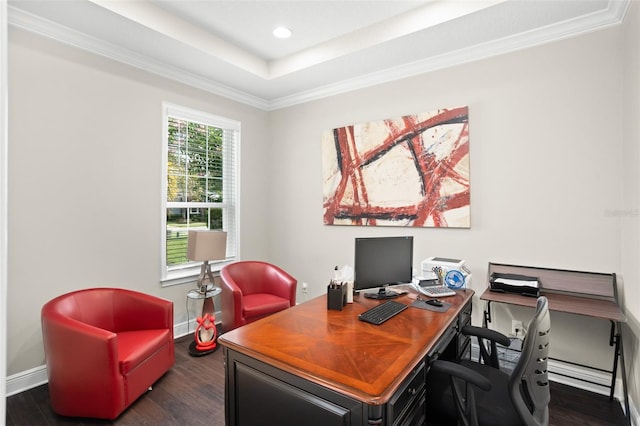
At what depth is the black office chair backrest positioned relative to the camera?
50.6 inches

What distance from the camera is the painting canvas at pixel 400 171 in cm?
302

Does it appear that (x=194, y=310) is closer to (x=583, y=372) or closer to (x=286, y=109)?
(x=286, y=109)

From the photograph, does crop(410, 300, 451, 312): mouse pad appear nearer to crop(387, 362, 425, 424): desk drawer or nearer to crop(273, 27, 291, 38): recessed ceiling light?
crop(387, 362, 425, 424): desk drawer

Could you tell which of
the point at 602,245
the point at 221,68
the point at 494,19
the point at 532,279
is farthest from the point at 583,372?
the point at 221,68

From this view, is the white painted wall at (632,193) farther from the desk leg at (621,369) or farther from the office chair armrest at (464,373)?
the office chair armrest at (464,373)

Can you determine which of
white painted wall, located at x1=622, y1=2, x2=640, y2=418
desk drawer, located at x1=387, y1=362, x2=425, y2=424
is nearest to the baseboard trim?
white painted wall, located at x1=622, y1=2, x2=640, y2=418

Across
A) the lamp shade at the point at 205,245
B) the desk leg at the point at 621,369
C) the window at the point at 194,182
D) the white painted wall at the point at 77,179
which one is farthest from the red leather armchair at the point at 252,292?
the desk leg at the point at 621,369

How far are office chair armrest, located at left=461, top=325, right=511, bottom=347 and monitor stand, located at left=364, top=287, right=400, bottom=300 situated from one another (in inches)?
19.3

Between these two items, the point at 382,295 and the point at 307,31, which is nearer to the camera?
the point at 382,295

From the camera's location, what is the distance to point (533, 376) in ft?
4.44

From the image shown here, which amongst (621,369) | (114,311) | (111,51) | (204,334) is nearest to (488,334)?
(621,369)

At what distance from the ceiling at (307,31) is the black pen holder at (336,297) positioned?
221cm

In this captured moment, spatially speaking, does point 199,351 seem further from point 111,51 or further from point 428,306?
point 111,51

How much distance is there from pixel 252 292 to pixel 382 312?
2122 millimetres
